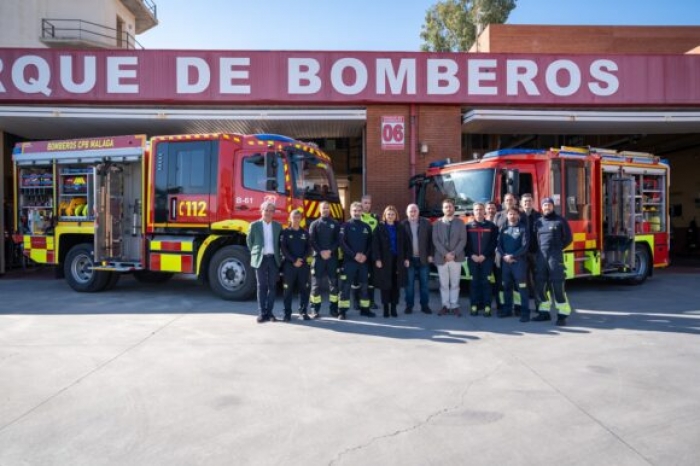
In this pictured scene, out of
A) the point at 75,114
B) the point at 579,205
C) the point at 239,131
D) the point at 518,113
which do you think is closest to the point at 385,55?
the point at 518,113

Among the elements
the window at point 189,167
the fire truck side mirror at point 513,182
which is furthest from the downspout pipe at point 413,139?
the window at point 189,167

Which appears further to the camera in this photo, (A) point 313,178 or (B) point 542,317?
(A) point 313,178

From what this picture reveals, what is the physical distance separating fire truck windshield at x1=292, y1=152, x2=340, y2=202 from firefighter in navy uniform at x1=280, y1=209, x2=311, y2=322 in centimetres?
141

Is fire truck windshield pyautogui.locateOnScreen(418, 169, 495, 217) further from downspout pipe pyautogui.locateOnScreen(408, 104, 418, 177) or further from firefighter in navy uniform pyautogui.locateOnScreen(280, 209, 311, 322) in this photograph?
firefighter in navy uniform pyautogui.locateOnScreen(280, 209, 311, 322)

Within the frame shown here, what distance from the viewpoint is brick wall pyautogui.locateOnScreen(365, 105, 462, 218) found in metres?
12.4

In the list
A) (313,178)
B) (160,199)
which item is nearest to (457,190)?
(313,178)

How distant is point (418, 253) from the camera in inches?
299

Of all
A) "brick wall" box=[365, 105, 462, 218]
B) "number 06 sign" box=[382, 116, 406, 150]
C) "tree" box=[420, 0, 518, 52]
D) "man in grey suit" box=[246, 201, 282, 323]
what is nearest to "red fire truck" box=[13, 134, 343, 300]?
"man in grey suit" box=[246, 201, 282, 323]

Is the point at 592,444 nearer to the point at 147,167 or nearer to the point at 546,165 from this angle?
the point at 546,165

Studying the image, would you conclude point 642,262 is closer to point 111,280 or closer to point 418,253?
point 418,253

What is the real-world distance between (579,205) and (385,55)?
6090 millimetres

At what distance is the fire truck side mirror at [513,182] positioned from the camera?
27.1 ft

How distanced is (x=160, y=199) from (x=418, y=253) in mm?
4868

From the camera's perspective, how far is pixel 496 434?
333 centimetres
